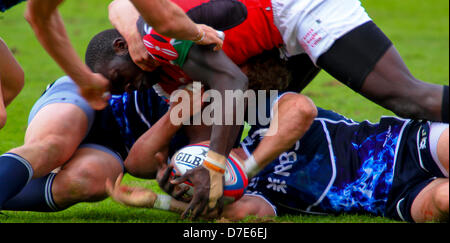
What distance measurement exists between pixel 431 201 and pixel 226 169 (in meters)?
1.32

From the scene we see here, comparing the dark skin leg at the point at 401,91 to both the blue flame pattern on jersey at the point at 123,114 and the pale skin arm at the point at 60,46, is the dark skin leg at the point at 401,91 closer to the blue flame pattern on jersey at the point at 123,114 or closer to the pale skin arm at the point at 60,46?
the pale skin arm at the point at 60,46

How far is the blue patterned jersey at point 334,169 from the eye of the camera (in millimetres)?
4504

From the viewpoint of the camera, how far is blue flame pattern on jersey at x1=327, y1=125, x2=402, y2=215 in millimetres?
4449

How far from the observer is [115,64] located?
175 inches

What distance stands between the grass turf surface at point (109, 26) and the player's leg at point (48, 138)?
0.37 metres

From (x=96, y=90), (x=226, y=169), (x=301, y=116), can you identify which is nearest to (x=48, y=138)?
(x=96, y=90)

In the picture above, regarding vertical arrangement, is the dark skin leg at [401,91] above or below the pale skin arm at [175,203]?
above

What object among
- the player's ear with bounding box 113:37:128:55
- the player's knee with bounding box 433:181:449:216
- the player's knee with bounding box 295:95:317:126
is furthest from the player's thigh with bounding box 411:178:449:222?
the player's ear with bounding box 113:37:128:55

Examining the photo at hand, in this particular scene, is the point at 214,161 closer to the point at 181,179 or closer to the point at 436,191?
the point at 181,179

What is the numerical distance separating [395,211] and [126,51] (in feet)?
7.09

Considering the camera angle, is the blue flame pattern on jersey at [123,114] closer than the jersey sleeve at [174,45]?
No

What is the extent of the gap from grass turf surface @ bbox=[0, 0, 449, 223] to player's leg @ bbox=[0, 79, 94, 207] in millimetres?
375

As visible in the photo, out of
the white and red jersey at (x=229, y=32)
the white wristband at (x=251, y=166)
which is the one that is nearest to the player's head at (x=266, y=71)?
the white and red jersey at (x=229, y=32)

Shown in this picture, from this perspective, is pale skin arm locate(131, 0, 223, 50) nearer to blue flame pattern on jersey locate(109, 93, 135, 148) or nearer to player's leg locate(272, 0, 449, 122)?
player's leg locate(272, 0, 449, 122)
